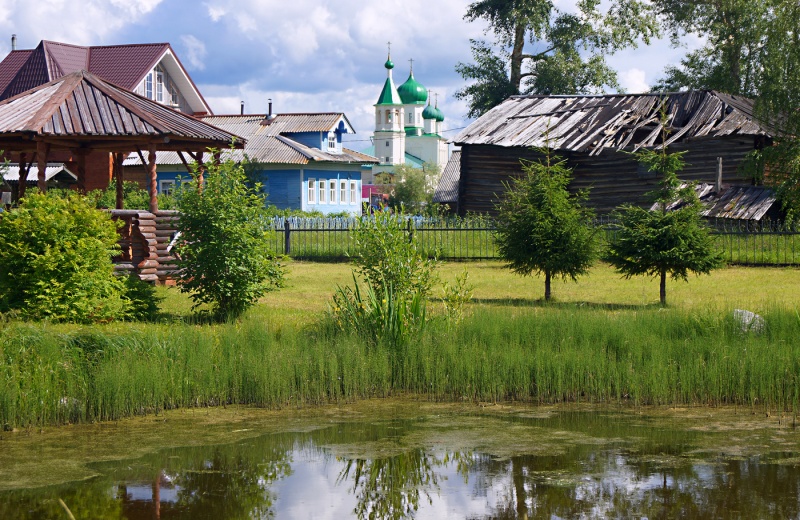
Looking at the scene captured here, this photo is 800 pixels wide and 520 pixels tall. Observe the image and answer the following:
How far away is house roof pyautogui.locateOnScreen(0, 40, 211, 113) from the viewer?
35.7 m

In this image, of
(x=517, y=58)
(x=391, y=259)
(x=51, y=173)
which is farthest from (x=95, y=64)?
(x=391, y=259)

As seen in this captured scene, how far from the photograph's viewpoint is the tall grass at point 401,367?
936 cm

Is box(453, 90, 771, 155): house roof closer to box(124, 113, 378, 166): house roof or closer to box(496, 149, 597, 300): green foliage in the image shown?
box(496, 149, 597, 300): green foliage

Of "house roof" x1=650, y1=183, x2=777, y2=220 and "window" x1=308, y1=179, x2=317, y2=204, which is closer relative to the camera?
"house roof" x1=650, y1=183, x2=777, y2=220

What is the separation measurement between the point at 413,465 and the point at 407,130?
354 ft

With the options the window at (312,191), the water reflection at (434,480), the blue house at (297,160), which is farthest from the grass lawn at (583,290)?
the window at (312,191)

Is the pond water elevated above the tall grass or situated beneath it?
situated beneath

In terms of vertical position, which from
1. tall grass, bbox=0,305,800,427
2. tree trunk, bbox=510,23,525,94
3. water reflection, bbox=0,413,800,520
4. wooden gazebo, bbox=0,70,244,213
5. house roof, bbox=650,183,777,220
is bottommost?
water reflection, bbox=0,413,800,520

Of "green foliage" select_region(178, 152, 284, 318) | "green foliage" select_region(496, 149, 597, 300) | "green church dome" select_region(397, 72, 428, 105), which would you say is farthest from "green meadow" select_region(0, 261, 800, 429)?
"green church dome" select_region(397, 72, 428, 105)

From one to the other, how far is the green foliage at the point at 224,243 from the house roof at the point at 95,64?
2413 cm

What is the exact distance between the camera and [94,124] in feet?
Result: 57.2

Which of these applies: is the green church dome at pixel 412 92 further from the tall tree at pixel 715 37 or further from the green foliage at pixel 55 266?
the green foliage at pixel 55 266

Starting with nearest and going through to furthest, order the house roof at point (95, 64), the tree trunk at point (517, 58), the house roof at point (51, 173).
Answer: the house roof at point (51, 173)
the house roof at point (95, 64)
the tree trunk at point (517, 58)

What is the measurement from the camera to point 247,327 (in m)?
11.1
